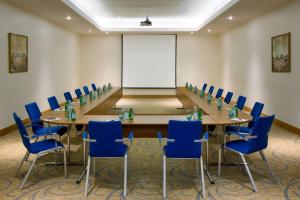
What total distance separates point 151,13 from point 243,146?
8197mm

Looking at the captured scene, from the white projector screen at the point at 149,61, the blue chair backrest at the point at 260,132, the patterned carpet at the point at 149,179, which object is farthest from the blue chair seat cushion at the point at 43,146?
the white projector screen at the point at 149,61

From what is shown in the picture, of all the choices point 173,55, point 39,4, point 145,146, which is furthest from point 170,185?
point 173,55

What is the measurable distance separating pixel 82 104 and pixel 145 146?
136 cm

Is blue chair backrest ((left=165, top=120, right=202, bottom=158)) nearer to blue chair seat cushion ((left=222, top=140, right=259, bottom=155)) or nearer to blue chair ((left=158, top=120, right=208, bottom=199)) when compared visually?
blue chair ((left=158, top=120, right=208, bottom=199))

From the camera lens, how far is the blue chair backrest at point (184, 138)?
3.51 metres

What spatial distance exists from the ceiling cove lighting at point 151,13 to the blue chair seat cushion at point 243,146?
4374 millimetres

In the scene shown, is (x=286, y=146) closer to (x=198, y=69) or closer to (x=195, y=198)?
(x=195, y=198)

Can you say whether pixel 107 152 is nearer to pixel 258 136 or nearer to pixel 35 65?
pixel 258 136

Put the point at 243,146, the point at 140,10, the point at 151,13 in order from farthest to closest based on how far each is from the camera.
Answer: the point at 151,13, the point at 140,10, the point at 243,146

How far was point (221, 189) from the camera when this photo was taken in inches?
151

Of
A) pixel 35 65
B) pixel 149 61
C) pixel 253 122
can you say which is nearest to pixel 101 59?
pixel 149 61

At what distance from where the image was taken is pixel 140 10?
10.7 m

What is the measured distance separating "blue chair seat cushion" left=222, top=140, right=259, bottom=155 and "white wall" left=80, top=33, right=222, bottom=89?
1054cm

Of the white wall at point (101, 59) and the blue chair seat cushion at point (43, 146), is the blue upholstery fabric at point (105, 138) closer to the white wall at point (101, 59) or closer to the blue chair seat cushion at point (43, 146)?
the blue chair seat cushion at point (43, 146)
